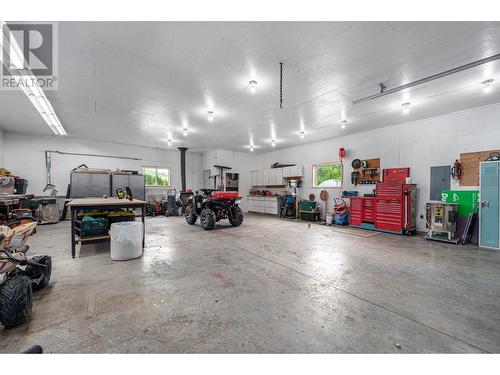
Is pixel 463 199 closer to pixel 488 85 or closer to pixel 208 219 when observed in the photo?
pixel 488 85

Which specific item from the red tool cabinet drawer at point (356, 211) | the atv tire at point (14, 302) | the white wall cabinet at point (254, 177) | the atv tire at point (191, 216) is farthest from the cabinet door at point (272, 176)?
the atv tire at point (14, 302)

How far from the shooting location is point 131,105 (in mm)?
4574

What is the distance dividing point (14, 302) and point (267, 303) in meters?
2.06

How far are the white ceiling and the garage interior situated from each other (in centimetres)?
3

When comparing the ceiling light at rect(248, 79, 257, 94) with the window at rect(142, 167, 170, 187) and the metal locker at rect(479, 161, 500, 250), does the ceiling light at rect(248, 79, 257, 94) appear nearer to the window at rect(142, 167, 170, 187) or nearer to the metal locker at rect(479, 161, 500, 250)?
the metal locker at rect(479, 161, 500, 250)

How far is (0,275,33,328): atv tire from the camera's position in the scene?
5.07ft

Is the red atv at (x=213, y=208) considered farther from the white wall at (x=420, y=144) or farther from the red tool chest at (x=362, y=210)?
the white wall at (x=420, y=144)

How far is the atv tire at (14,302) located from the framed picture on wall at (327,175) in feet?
24.7

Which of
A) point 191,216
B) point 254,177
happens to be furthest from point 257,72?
point 254,177

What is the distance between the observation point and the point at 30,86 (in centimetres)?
363

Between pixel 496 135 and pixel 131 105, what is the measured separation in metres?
7.97

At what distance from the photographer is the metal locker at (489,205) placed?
13.0 ft

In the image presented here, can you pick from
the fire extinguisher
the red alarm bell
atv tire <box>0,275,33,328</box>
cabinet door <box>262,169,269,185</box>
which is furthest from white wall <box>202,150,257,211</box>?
atv tire <box>0,275,33,328</box>
